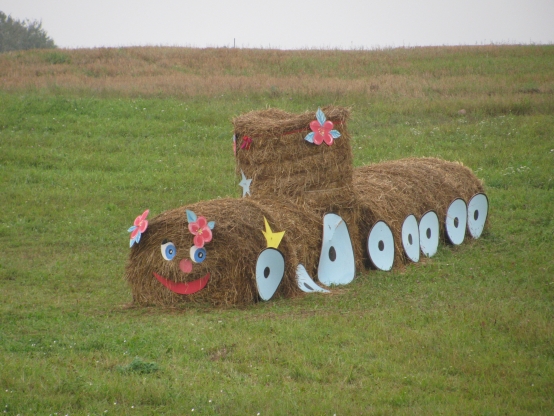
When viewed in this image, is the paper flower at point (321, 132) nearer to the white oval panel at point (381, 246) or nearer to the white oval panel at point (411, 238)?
the white oval panel at point (381, 246)

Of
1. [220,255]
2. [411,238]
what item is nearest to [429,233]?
[411,238]

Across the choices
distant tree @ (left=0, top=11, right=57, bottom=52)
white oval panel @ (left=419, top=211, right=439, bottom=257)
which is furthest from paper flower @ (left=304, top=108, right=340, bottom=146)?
distant tree @ (left=0, top=11, right=57, bottom=52)

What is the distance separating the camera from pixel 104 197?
17.1 meters

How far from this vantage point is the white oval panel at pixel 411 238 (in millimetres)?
11945

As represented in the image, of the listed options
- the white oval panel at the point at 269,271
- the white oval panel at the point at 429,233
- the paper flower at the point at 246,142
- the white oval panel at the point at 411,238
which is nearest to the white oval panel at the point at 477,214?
the white oval panel at the point at 429,233

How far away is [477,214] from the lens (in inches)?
557

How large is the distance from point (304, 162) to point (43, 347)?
484cm

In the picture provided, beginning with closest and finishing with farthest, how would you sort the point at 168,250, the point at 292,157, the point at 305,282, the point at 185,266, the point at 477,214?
the point at 185,266 < the point at 168,250 < the point at 305,282 < the point at 292,157 < the point at 477,214

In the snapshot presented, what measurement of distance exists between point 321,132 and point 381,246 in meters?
2.19

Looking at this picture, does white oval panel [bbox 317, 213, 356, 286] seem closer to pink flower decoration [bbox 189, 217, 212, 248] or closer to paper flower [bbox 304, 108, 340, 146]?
paper flower [bbox 304, 108, 340, 146]

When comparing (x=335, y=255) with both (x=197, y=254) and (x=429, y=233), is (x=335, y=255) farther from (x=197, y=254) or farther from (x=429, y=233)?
(x=429, y=233)

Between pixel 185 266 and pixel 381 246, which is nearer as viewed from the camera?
pixel 185 266

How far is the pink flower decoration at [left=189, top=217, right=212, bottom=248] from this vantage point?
930 cm

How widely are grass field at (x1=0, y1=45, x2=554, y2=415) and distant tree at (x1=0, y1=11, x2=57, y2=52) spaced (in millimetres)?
48458
